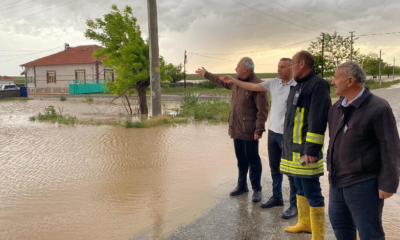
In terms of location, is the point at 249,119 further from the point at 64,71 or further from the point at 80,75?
the point at 64,71

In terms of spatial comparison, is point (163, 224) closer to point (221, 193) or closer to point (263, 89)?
point (221, 193)

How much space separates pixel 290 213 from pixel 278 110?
1.25 metres

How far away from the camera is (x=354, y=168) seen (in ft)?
8.82

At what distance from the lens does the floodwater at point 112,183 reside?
4.33 metres

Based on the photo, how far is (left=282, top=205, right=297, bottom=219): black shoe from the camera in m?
4.43

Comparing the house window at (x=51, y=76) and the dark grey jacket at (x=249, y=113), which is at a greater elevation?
the house window at (x=51, y=76)

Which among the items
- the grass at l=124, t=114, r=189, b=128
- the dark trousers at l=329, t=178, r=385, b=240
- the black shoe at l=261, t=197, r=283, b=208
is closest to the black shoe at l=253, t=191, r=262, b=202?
the black shoe at l=261, t=197, r=283, b=208

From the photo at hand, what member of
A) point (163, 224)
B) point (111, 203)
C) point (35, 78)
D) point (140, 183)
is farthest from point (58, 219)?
point (35, 78)

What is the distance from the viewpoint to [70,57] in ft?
151

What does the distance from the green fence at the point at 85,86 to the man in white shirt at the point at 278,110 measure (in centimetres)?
3736

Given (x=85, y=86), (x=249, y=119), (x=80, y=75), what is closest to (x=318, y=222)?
(x=249, y=119)

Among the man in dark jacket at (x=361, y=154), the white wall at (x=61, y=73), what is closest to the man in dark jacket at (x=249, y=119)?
the man in dark jacket at (x=361, y=154)

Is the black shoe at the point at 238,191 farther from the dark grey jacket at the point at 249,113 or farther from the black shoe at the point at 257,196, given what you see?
the dark grey jacket at the point at 249,113

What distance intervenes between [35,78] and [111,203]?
154ft
